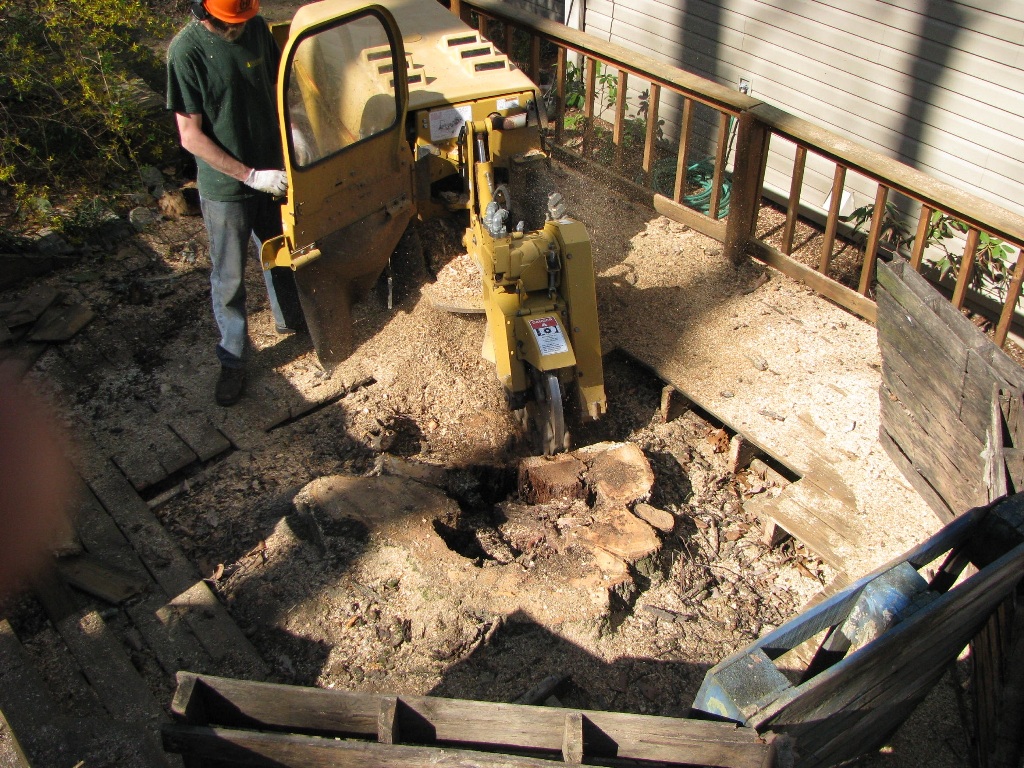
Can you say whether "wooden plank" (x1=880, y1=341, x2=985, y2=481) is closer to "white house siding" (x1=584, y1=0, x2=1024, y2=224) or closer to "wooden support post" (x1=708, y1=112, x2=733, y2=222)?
"wooden support post" (x1=708, y1=112, x2=733, y2=222)

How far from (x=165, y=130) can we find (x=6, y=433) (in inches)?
118

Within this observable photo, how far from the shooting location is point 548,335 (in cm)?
392

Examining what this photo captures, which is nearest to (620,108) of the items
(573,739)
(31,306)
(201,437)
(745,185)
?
(745,185)

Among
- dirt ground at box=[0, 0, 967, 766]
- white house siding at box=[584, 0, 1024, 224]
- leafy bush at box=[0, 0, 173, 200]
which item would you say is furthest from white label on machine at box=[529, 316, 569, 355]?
leafy bush at box=[0, 0, 173, 200]

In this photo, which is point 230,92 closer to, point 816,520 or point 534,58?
point 534,58

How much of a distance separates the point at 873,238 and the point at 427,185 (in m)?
2.46

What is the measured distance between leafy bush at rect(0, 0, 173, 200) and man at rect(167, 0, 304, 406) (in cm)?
218

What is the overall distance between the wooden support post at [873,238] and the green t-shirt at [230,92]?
313 centimetres

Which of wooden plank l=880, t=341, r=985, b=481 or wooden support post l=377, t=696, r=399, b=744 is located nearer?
wooden support post l=377, t=696, r=399, b=744

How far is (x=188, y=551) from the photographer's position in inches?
157

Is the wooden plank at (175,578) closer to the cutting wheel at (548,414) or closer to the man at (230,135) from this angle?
the man at (230,135)

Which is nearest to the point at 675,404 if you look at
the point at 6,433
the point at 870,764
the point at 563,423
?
the point at 563,423

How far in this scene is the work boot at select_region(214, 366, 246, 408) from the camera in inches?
186

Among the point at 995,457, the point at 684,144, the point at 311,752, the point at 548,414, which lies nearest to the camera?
the point at 311,752
